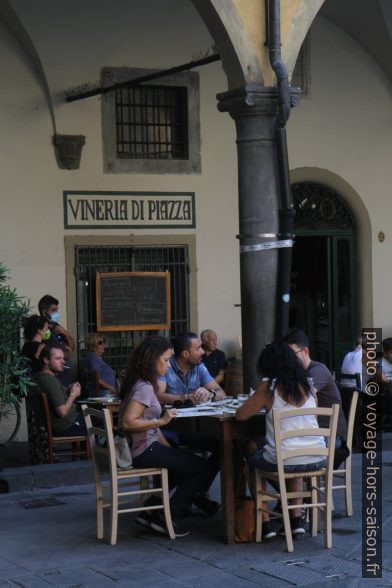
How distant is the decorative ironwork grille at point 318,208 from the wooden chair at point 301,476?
696 cm

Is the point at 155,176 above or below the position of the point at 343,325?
above

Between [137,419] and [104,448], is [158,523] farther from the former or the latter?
[137,419]

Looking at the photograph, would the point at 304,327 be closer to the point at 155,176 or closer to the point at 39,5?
the point at 155,176

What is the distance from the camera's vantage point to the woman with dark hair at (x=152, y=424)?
7438 millimetres

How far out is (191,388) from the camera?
884 cm

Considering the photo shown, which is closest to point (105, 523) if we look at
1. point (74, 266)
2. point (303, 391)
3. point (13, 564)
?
point (13, 564)

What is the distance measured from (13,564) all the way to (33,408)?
10.2ft

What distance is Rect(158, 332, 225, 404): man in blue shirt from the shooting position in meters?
8.64

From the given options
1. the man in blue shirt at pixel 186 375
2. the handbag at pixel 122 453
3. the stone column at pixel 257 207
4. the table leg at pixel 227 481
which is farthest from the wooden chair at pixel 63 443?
the table leg at pixel 227 481

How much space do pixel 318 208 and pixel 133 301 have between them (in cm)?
282

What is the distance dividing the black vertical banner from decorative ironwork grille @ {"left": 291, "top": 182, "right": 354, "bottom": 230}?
1.46m

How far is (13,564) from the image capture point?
699 cm

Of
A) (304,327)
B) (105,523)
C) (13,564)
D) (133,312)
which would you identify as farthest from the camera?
(304,327)

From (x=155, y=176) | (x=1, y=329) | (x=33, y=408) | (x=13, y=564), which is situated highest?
(x=155, y=176)
